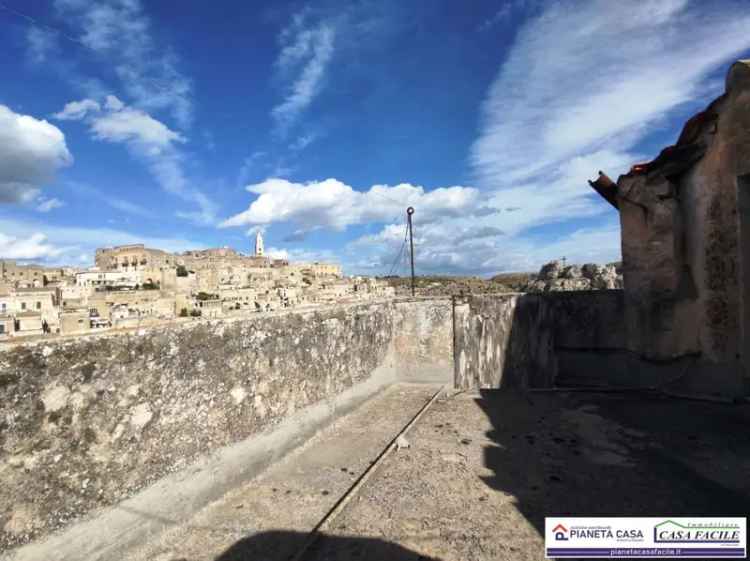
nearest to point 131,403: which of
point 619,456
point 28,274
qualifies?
point 619,456

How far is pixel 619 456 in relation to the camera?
12.8 feet

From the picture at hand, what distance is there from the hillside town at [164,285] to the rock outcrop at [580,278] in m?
28.4

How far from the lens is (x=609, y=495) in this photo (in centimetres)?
318

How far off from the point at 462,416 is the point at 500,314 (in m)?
3.01

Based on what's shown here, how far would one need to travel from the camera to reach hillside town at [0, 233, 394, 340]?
50.1m

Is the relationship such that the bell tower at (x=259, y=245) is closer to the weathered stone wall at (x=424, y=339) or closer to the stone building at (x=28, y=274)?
the stone building at (x=28, y=274)

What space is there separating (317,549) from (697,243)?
642 centimetres

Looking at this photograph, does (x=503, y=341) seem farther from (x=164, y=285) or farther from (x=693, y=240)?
(x=164, y=285)

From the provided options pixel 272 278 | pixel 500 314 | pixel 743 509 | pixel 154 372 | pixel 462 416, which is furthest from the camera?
pixel 272 278

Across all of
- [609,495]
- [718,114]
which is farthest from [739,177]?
[609,495]

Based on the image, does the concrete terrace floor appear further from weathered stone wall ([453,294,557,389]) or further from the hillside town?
the hillside town

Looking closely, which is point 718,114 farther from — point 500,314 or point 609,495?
point 609,495

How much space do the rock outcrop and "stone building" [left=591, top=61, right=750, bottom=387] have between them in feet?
18.9
